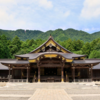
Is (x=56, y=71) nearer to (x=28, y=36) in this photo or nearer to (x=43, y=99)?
(x=43, y=99)

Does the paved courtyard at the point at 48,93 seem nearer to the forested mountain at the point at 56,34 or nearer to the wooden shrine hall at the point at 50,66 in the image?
the wooden shrine hall at the point at 50,66

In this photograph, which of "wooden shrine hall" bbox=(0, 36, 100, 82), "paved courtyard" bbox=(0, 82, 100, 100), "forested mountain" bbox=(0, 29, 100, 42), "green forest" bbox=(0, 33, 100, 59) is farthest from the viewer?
"forested mountain" bbox=(0, 29, 100, 42)

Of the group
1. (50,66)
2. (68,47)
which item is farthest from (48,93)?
(68,47)

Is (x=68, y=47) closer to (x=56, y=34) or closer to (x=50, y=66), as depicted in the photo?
(x=50, y=66)

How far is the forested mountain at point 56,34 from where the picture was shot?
10732 cm

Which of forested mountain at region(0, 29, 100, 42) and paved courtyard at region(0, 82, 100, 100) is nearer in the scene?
paved courtyard at region(0, 82, 100, 100)

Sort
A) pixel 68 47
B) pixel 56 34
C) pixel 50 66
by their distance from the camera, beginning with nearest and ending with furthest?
1. pixel 50 66
2. pixel 68 47
3. pixel 56 34

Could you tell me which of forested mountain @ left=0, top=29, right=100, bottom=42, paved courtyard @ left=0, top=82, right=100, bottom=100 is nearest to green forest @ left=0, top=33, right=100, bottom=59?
forested mountain @ left=0, top=29, right=100, bottom=42

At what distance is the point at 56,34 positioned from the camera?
379ft

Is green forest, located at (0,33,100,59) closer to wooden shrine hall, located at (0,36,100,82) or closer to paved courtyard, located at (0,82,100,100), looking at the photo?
wooden shrine hall, located at (0,36,100,82)

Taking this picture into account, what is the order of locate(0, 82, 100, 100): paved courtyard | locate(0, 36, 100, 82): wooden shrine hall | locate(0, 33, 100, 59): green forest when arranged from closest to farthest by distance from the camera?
locate(0, 82, 100, 100): paved courtyard → locate(0, 36, 100, 82): wooden shrine hall → locate(0, 33, 100, 59): green forest

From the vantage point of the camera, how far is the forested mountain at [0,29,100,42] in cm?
10732

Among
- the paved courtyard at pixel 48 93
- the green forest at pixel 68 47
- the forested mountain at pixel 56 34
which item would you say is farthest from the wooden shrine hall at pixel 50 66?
the forested mountain at pixel 56 34

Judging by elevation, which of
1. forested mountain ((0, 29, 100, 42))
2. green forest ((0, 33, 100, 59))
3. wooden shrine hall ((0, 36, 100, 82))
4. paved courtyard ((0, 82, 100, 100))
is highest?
forested mountain ((0, 29, 100, 42))
